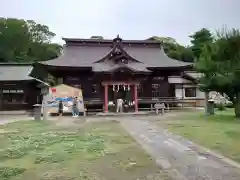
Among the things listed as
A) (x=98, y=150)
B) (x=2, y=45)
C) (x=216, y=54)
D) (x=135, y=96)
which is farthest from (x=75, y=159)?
(x=2, y=45)

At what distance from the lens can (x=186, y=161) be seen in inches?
291

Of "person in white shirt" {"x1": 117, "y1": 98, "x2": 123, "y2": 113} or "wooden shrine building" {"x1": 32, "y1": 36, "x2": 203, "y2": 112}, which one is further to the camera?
"wooden shrine building" {"x1": 32, "y1": 36, "x2": 203, "y2": 112}

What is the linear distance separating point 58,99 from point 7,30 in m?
44.4

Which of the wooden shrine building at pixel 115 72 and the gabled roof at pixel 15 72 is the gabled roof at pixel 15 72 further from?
the wooden shrine building at pixel 115 72

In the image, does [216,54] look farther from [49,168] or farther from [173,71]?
[49,168]

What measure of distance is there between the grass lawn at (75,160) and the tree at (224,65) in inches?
399

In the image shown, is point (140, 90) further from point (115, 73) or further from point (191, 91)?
point (191, 91)

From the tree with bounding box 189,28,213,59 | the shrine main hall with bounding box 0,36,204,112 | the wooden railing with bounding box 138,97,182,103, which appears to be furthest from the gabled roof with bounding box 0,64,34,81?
the tree with bounding box 189,28,213,59

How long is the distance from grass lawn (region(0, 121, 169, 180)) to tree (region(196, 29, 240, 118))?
10136 mm

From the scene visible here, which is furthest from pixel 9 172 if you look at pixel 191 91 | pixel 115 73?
pixel 191 91

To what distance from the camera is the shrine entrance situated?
27661mm

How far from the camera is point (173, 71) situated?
104 feet

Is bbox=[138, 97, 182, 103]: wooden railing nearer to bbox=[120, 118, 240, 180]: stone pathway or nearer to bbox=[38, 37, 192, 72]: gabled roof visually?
bbox=[38, 37, 192, 72]: gabled roof

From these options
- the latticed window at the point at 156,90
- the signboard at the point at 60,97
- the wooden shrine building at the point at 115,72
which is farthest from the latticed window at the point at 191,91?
the signboard at the point at 60,97
